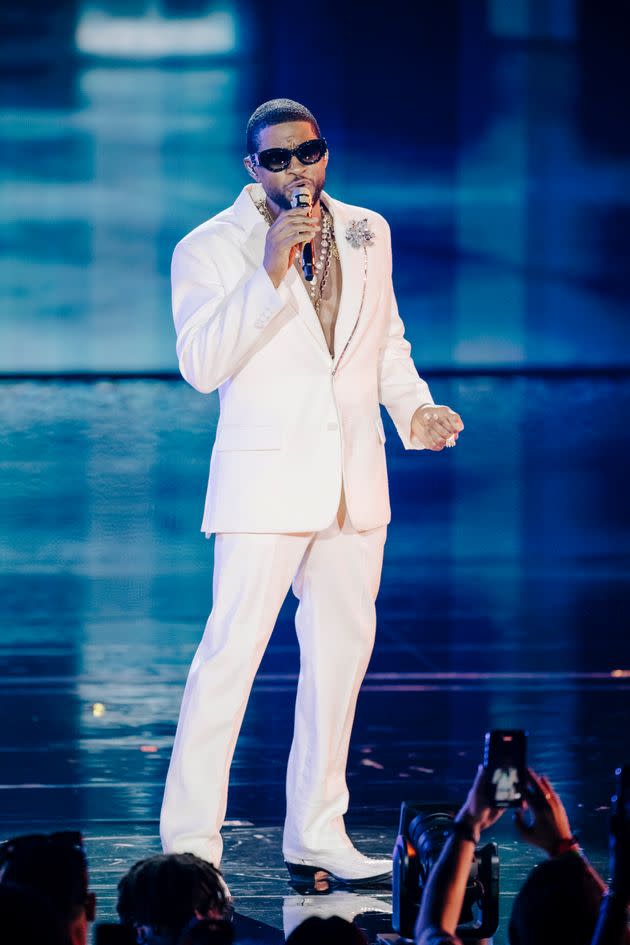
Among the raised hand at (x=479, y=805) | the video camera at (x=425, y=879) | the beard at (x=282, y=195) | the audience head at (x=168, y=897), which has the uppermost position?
the beard at (x=282, y=195)

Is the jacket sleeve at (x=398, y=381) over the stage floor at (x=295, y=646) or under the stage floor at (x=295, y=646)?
over

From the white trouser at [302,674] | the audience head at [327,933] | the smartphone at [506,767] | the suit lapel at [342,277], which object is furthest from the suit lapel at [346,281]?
the audience head at [327,933]

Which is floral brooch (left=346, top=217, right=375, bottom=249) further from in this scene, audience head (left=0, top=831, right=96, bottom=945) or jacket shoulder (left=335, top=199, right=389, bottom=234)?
audience head (left=0, top=831, right=96, bottom=945)

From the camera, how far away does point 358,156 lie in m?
15.8

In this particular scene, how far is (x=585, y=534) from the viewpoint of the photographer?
8.37 m

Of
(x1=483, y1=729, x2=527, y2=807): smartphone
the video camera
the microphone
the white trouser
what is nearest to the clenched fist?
the white trouser

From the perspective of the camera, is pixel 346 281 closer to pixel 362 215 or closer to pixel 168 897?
pixel 362 215

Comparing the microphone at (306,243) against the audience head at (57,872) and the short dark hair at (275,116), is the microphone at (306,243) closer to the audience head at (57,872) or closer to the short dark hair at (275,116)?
the short dark hair at (275,116)

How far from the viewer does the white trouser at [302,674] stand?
322 cm

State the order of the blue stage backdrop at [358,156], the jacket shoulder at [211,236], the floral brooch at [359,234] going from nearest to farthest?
1. the jacket shoulder at [211,236]
2. the floral brooch at [359,234]
3. the blue stage backdrop at [358,156]

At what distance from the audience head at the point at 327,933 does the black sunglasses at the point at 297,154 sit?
1.79 metres

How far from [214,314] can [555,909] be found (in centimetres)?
166

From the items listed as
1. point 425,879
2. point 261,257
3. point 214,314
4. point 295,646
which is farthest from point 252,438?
point 295,646

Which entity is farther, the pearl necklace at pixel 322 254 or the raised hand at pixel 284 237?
the pearl necklace at pixel 322 254
